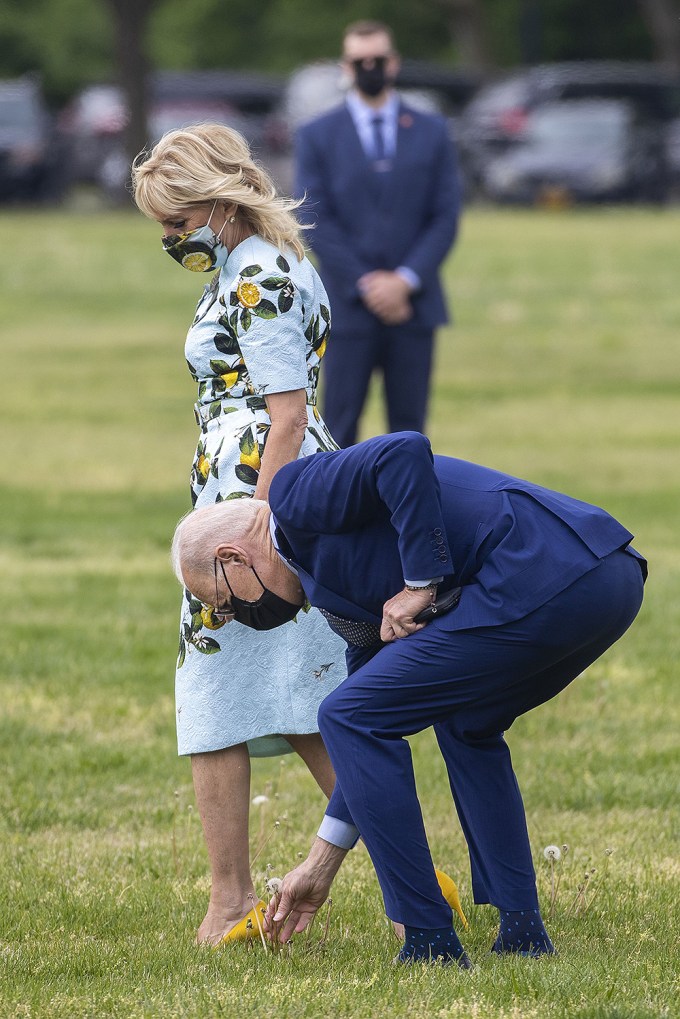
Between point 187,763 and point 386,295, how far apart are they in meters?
3.28

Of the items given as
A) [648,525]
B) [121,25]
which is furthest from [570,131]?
[648,525]

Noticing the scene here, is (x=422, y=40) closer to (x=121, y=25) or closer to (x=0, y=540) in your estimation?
(x=121, y=25)

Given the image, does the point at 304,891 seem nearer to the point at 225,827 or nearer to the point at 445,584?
the point at 225,827

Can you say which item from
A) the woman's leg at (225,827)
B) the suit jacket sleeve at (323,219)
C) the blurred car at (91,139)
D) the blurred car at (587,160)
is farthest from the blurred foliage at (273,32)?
the woman's leg at (225,827)

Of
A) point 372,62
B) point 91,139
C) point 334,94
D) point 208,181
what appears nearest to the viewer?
point 208,181

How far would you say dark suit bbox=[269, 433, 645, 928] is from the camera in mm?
3676

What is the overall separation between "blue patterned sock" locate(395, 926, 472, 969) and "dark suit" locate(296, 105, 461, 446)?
16.3 feet

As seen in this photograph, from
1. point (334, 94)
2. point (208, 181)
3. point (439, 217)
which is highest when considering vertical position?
point (208, 181)

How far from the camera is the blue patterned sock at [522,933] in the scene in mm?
4109

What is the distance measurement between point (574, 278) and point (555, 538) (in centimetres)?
1871

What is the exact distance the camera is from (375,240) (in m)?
8.81

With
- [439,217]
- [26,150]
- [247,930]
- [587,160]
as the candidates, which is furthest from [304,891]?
[26,150]

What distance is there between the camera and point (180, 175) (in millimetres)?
4238

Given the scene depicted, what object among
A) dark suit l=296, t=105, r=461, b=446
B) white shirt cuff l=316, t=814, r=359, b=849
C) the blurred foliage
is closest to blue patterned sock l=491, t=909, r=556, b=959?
white shirt cuff l=316, t=814, r=359, b=849
